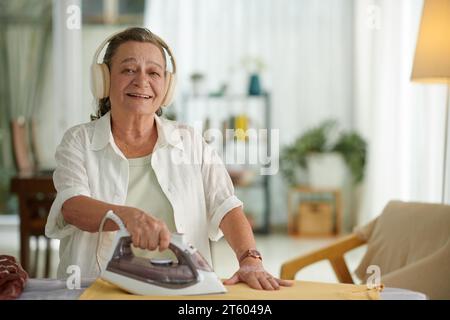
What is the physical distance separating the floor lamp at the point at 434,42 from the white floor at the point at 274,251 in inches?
56.6

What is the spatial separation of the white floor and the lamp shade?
144cm

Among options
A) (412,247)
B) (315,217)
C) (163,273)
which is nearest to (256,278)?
(163,273)

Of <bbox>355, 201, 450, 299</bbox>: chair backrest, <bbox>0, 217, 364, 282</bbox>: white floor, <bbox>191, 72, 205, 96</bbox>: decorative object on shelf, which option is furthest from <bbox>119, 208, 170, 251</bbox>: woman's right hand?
<bbox>191, 72, 205, 96</bbox>: decorative object on shelf

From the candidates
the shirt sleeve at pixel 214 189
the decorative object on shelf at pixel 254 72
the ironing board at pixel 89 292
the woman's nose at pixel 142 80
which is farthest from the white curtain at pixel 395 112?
the ironing board at pixel 89 292

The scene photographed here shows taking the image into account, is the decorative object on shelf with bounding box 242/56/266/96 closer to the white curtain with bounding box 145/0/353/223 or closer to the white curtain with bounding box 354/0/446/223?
the white curtain with bounding box 145/0/353/223

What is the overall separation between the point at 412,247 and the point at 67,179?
1.20 metres

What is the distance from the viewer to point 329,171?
213 inches

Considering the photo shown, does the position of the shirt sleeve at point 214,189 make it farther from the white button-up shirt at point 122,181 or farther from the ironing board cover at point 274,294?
the ironing board cover at point 274,294

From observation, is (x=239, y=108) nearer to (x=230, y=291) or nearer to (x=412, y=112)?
(x=412, y=112)

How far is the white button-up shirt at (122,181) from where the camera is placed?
4.53 feet

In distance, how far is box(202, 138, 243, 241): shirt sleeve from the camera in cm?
144

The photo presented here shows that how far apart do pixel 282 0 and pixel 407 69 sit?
76.1 inches

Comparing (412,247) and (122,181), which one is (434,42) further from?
(122,181)
